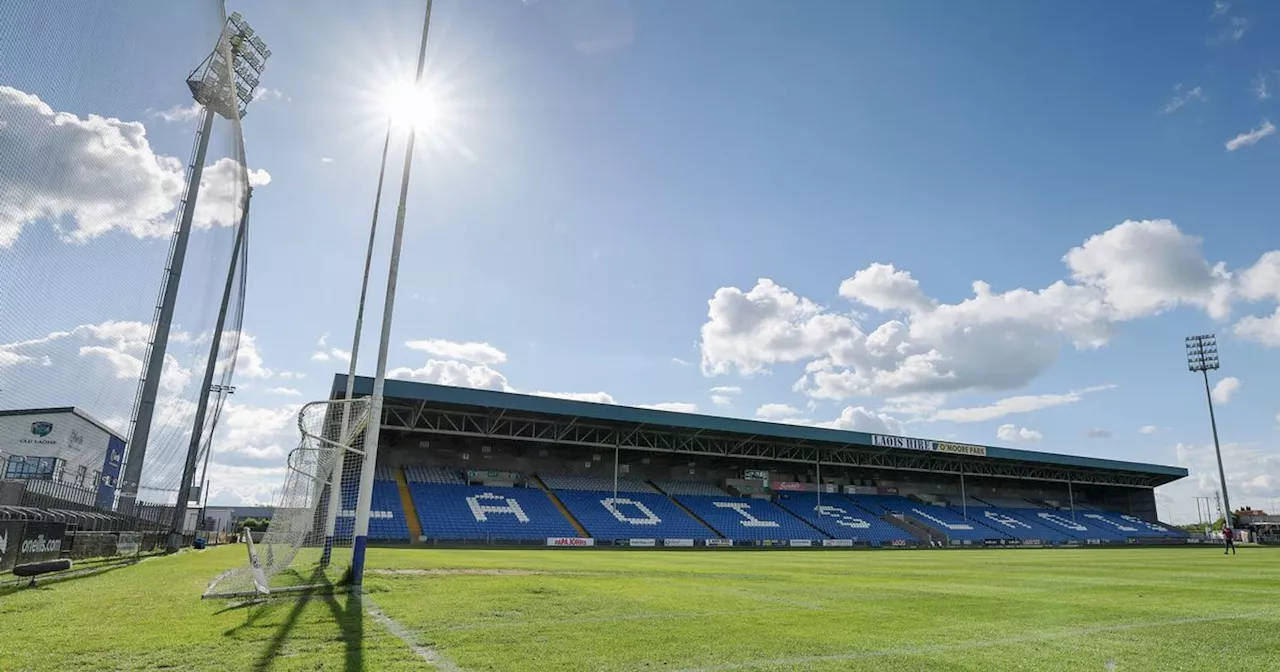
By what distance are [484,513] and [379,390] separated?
2819 cm

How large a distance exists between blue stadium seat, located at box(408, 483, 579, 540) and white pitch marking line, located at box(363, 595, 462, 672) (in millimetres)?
27925

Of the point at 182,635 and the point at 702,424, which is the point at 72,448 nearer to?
the point at 702,424

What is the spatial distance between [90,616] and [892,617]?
35.8ft

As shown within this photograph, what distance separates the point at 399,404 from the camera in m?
37.9

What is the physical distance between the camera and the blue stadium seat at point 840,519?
4734 cm

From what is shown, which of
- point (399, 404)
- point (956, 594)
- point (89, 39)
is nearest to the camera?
point (89, 39)

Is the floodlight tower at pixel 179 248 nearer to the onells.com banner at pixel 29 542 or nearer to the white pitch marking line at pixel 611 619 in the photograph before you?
the onells.com banner at pixel 29 542

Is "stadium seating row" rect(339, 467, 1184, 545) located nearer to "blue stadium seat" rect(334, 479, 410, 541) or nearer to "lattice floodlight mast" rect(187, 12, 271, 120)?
"blue stadium seat" rect(334, 479, 410, 541)

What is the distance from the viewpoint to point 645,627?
8.38m

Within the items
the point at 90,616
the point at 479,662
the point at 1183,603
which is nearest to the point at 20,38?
the point at 90,616

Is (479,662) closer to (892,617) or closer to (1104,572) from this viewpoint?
(892,617)

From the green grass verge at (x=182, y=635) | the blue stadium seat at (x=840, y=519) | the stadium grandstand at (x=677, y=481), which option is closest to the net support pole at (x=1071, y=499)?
the stadium grandstand at (x=677, y=481)

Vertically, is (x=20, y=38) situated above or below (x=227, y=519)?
above

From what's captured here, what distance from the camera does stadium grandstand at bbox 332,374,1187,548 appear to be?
38.2m
